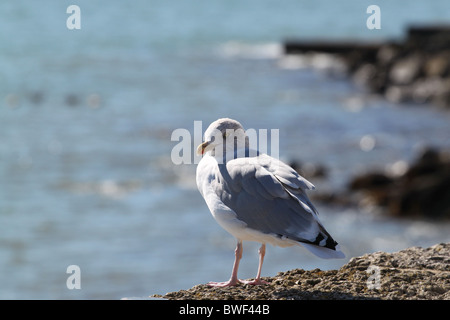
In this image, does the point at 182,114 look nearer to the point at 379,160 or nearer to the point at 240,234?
the point at 379,160

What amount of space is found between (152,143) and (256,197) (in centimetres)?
1714

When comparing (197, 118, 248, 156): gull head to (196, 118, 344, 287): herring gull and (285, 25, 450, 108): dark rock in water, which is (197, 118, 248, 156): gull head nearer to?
(196, 118, 344, 287): herring gull

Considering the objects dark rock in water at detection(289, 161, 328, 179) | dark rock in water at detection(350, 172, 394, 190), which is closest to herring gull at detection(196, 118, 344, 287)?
dark rock in water at detection(350, 172, 394, 190)

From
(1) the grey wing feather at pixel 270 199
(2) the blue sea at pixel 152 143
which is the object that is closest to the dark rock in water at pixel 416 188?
(2) the blue sea at pixel 152 143

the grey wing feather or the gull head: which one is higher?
the gull head

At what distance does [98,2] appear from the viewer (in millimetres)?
73250

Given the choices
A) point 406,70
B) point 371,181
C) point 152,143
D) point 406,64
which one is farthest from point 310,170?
point 406,64

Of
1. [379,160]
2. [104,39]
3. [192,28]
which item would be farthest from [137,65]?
[379,160]

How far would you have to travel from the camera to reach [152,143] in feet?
70.2

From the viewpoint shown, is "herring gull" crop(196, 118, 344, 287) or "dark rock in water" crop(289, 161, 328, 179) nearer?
"herring gull" crop(196, 118, 344, 287)

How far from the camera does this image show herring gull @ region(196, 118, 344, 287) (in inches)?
166

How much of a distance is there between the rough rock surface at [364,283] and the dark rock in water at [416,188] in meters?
10.3

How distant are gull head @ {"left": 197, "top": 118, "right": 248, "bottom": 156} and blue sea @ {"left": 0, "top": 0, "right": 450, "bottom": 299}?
24.3 feet
